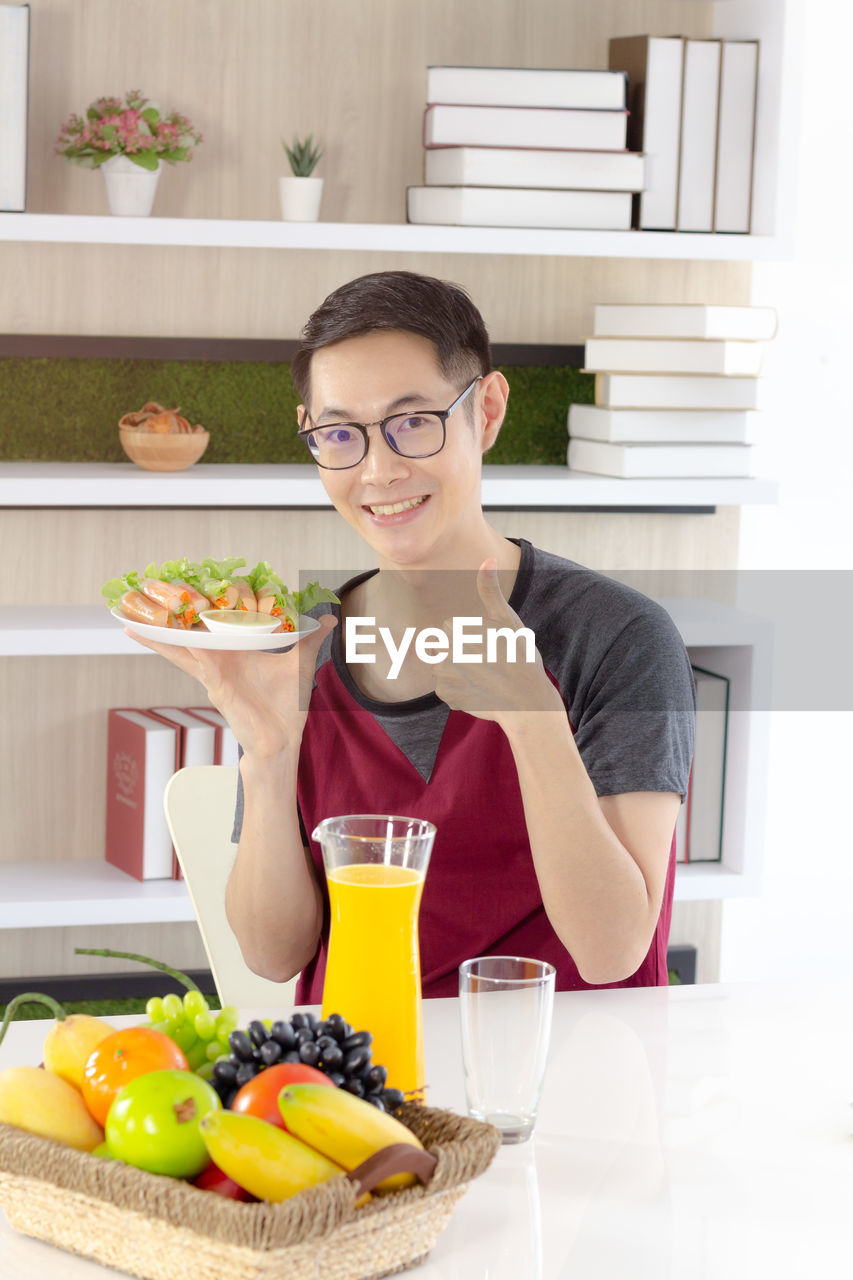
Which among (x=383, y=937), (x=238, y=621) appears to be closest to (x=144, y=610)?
(x=238, y=621)

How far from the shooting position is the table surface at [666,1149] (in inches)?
35.2

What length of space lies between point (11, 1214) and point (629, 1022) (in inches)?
23.4

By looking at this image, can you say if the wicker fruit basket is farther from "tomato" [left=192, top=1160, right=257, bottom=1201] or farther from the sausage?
the sausage

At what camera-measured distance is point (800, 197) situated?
9.63ft

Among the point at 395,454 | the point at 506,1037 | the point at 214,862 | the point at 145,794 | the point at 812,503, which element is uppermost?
the point at 395,454

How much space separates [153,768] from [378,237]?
941 mm

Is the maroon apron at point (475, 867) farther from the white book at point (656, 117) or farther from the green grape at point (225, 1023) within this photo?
the white book at point (656, 117)

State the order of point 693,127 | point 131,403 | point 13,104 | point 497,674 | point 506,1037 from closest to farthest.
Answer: point 506,1037 < point 497,674 < point 13,104 < point 693,127 < point 131,403

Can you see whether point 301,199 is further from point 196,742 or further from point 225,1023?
point 225,1023

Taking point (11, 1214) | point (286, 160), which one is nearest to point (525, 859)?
point (11, 1214)

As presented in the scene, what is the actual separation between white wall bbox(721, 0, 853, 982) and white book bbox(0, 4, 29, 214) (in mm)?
1352

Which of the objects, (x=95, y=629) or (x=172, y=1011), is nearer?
(x=172, y=1011)

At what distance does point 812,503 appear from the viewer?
3.01 metres

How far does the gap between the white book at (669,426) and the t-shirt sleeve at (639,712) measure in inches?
41.7
